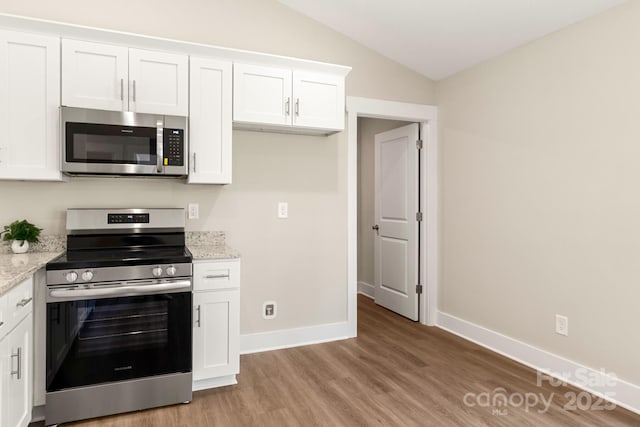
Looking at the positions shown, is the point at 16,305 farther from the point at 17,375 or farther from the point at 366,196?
the point at 366,196

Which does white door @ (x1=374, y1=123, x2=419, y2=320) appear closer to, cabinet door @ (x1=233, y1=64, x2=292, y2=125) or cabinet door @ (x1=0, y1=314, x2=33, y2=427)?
cabinet door @ (x1=233, y1=64, x2=292, y2=125)

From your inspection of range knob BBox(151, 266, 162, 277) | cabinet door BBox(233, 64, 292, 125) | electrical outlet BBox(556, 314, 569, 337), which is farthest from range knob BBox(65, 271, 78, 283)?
electrical outlet BBox(556, 314, 569, 337)

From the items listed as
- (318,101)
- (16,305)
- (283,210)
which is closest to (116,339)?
(16,305)

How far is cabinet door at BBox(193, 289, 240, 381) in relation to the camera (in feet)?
8.48

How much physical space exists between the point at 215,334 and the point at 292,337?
997 millimetres

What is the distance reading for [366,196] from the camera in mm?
5285

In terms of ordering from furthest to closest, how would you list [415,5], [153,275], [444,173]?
[444,173]
[415,5]
[153,275]

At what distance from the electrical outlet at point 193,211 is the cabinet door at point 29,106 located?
2.93 feet

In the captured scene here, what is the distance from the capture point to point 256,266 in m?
3.37

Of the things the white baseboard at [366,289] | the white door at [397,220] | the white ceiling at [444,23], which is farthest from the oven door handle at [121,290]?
the white baseboard at [366,289]

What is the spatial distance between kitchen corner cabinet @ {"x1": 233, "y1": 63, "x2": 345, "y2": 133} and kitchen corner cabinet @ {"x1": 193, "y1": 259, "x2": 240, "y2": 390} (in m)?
1.09

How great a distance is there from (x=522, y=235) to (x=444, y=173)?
103 cm

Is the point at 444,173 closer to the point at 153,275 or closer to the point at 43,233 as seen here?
the point at 153,275

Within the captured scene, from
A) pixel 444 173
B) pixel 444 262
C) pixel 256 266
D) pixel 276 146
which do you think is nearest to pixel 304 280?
pixel 256 266
